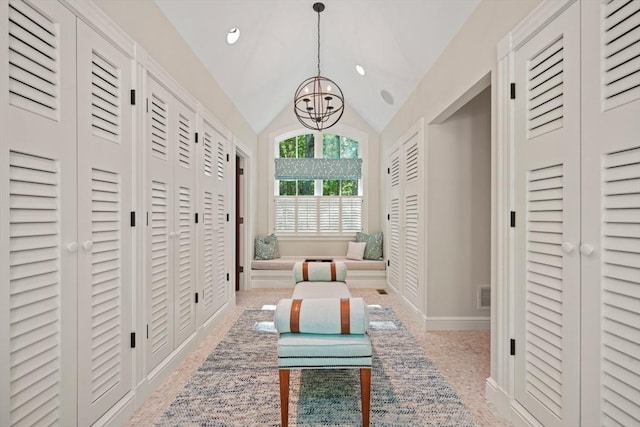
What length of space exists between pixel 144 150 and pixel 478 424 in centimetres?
246

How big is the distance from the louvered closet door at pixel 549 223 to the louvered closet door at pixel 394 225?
273 cm

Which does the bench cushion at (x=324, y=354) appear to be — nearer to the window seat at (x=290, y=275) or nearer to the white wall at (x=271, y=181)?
the window seat at (x=290, y=275)

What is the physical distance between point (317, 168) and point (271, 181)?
847 millimetres

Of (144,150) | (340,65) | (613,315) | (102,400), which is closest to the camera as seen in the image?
(613,315)

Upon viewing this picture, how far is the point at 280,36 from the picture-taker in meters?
3.80

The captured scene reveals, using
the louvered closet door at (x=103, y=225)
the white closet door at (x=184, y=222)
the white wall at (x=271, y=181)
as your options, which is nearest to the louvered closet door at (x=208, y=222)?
the white closet door at (x=184, y=222)

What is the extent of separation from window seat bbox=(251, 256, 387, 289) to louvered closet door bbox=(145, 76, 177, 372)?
117 inches

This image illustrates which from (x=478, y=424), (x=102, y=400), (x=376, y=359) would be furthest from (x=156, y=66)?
(x=478, y=424)

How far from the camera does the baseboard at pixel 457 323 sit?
3.52 metres

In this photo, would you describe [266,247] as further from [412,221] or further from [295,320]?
[295,320]

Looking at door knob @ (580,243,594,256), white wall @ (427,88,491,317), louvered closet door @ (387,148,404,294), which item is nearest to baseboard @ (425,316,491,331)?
white wall @ (427,88,491,317)

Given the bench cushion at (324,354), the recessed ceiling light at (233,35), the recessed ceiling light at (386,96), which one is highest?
the recessed ceiling light at (233,35)

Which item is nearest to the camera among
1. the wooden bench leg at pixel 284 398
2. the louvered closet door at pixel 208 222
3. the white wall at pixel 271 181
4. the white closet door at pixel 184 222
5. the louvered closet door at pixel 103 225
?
the louvered closet door at pixel 103 225

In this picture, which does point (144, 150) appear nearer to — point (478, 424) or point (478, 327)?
point (478, 424)
